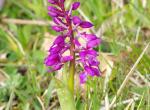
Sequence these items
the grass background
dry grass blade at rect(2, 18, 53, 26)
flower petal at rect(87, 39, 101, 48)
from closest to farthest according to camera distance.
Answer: flower petal at rect(87, 39, 101, 48), the grass background, dry grass blade at rect(2, 18, 53, 26)

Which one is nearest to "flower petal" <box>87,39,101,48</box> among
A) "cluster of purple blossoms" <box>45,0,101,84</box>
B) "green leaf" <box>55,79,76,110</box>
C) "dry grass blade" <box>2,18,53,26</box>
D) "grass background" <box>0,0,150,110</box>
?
"cluster of purple blossoms" <box>45,0,101,84</box>

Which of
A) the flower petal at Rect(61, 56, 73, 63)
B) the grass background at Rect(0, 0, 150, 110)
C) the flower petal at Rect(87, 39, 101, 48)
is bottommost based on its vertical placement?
the grass background at Rect(0, 0, 150, 110)

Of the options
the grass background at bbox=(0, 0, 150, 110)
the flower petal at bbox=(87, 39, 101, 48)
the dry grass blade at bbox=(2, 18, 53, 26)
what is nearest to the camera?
the flower petal at bbox=(87, 39, 101, 48)

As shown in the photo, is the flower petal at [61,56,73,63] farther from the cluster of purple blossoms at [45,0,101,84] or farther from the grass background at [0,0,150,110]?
the grass background at [0,0,150,110]

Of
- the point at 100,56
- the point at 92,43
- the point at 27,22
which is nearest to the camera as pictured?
the point at 92,43

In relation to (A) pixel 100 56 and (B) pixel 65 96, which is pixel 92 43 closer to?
(B) pixel 65 96

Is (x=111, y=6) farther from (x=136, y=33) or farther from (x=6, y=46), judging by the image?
(x=6, y=46)

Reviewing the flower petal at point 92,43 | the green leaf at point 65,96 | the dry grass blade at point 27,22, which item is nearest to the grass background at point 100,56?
the dry grass blade at point 27,22

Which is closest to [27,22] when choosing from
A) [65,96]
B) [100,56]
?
[100,56]

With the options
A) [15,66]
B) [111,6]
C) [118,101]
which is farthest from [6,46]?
[118,101]
